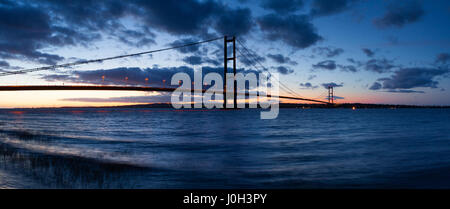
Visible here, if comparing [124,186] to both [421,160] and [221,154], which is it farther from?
[421,160]

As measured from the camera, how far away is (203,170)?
7289 millimetres

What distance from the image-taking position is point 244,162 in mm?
8578

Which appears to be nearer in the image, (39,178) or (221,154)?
(39,178)
